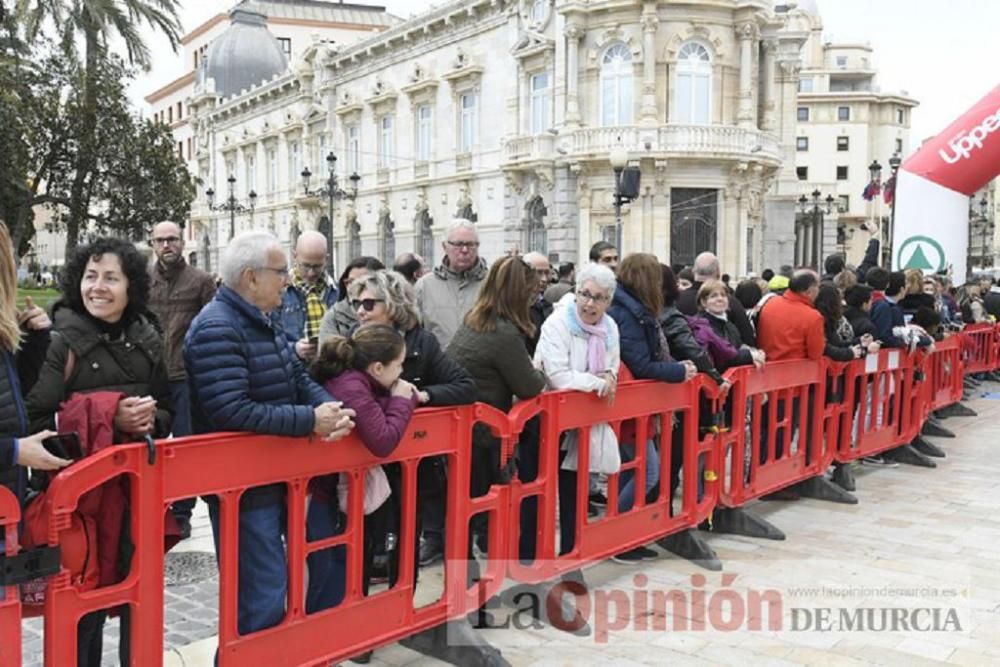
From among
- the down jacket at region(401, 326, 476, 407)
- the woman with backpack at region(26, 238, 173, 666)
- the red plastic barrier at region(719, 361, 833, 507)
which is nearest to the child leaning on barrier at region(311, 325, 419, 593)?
the down jacket at region(401, 326, 476, 407)

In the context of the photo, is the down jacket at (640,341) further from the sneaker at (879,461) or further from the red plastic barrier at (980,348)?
the red plastic barrier at (980,348)

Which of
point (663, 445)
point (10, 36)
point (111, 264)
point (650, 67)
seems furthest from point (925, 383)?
point (650, 67)

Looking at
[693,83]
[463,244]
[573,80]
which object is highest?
[573,80]

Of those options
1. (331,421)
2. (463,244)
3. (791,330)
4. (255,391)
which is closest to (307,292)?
(463,244)

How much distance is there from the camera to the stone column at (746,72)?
2859 centimetres

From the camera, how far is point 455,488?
14.1ft

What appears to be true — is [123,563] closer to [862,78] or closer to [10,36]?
[10,36]

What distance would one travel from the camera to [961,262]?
559 inches

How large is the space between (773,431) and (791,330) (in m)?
0.85

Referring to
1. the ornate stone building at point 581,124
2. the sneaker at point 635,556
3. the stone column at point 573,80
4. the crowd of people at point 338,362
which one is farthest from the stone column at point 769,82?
the sneaker at point 635,556

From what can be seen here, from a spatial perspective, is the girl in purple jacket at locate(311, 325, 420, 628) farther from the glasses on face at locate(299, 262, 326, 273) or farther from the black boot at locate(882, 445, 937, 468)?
the black boot at locate(882, 445, 937, 468)

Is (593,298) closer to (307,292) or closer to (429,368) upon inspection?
(429,368)

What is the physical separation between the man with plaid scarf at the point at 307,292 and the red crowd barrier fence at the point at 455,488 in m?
1.98

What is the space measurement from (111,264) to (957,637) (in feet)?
14.6
